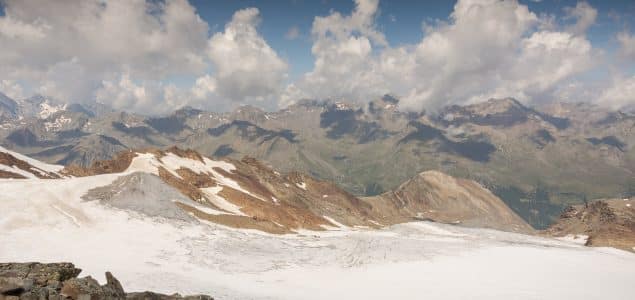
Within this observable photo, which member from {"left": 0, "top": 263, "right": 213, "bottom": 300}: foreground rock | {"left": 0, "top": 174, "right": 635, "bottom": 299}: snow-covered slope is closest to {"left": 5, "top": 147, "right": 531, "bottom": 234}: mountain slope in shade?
{"left": 0, "top": 174, "right": 635, "bottom": 299}: snow-covered slope

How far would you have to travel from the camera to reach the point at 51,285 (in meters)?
15.5

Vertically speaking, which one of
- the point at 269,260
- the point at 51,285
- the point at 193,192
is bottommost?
the point at 269,260

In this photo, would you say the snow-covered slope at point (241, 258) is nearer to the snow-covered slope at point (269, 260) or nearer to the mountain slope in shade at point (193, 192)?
the snow-covered slope at point (269, 260)

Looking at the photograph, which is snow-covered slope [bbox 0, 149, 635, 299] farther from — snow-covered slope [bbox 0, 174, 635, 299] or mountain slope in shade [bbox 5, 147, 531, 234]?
mountain slope in shade [bbox 5, 147, 531, 234]

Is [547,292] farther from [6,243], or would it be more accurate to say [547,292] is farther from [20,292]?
[6,243]

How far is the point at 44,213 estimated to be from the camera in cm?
4075

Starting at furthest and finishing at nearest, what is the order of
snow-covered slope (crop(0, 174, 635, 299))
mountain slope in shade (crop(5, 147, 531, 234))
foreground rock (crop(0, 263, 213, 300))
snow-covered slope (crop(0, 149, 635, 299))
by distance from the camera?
mountain slope in shade (crop(5, 147, 531, 234)) < snow-covered slope (crop(0, 149, 635, 299)) < snow-covered slope (crop(0, 174, 635, 299)) < foreground rock (crop(0, 263, 213, 300))

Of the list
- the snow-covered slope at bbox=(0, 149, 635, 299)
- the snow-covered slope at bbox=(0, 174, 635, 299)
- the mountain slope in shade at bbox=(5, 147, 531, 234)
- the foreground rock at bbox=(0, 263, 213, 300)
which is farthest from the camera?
the mountain slope in shade at bbox=(5, 147, 531, 234)

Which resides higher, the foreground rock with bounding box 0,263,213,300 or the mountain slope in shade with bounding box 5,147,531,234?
the mountain slope in shade with bounding box 5,147,531,234

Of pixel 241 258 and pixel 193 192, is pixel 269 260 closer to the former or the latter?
pixel 241 258

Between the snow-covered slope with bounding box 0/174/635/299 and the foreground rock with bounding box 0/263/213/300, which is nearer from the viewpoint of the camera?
the foreground rock with bounding box 0/263/213/300

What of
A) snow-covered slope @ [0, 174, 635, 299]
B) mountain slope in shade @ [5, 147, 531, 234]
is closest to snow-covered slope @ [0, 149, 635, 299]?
snow-covered slope @ [0, 174, 635, 299]

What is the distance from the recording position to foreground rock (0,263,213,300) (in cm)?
1438

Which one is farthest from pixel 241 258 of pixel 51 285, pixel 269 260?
pixel 51 285
